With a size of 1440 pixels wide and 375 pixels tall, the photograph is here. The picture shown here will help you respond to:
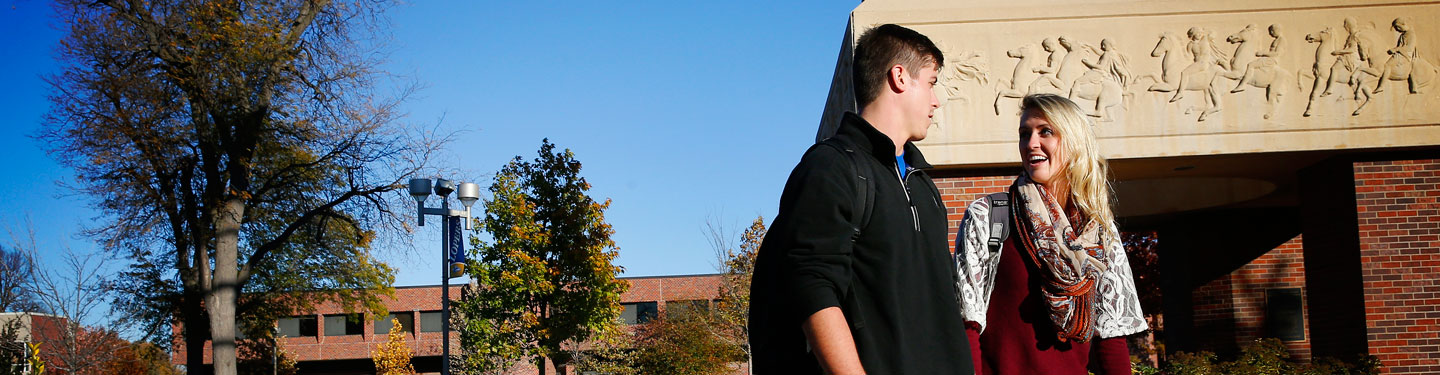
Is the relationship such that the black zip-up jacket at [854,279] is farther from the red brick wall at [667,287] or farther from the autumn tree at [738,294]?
the red brick wall at [667,287]

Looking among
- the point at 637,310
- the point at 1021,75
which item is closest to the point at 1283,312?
the point at 1021,75

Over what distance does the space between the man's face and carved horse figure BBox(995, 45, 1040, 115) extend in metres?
9.45

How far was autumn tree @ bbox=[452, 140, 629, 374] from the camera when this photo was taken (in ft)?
89.9

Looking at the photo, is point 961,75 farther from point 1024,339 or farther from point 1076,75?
point 1024,339

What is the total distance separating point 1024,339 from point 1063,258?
284mm

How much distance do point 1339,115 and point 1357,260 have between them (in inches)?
68.6

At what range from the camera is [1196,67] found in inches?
459

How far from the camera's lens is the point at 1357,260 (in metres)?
12.0

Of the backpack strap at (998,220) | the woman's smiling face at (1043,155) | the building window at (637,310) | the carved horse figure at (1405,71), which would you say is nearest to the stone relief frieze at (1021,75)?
the carved horse figure at (1405,71)

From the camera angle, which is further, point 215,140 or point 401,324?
point 401,324

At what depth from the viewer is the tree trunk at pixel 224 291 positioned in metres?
21.8

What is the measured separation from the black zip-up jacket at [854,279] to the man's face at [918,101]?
195 millimetres

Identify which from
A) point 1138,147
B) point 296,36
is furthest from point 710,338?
point 1138,147

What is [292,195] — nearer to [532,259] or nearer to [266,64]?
[266,64]
